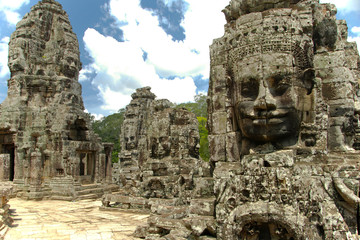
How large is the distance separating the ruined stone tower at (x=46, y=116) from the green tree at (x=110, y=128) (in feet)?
71.7

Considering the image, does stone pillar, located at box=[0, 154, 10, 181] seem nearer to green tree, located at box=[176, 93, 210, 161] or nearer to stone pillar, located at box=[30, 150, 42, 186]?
stone pillar, located at box=[30, 150, 42, 186]

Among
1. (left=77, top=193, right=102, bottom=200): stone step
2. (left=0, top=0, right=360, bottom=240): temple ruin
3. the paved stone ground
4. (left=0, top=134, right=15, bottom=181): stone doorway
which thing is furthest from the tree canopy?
(left=0, top=0, right=360, bottom=240): temple ruin

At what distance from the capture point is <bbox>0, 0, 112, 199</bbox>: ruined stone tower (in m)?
13.3

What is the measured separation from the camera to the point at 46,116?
14117 mm

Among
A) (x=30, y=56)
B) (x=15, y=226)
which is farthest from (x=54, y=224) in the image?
(x=30, y=56)

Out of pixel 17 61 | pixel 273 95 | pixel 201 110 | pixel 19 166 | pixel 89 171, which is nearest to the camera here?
pixel 273 95

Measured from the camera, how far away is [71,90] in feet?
50.6

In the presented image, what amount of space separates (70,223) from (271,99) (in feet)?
20.9

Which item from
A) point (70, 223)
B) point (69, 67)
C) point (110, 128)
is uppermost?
point (69, 67)

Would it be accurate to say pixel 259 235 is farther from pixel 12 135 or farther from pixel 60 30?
pixel 60 30

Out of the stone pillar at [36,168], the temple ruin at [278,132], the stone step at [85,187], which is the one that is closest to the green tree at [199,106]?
the stone step at [85,187]

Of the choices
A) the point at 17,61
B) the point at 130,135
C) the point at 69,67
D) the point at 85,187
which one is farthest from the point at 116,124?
the point at 85,187

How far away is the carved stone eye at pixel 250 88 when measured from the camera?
4.09 meters

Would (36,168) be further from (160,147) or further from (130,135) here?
(130,135)
